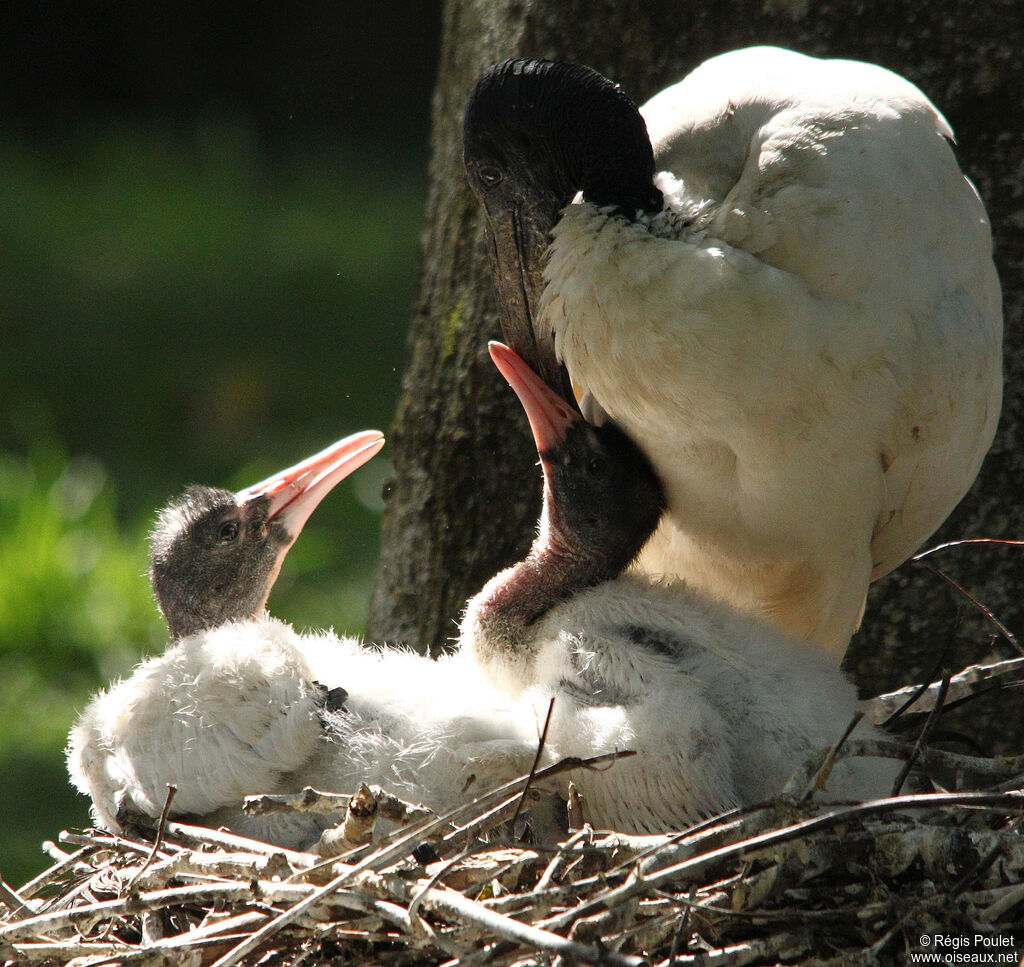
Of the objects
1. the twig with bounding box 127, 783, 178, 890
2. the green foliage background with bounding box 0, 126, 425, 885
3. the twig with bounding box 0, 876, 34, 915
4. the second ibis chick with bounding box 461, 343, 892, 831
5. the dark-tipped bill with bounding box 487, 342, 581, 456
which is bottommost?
the green foliage background with bounding box 0, 126, 425, 885

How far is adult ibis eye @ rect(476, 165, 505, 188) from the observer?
8.27 feet

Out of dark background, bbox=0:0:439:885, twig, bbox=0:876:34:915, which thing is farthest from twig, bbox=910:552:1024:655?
dark background, bbox=0:0:439:885

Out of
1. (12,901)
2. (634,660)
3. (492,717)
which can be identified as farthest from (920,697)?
(12,901)

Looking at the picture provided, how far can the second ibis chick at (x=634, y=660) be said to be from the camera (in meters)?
2.06

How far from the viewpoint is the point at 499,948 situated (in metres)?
1.71

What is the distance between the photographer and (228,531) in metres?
2.65

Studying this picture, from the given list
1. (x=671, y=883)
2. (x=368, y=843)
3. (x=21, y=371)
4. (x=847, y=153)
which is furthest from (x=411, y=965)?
(x=21, y=371)

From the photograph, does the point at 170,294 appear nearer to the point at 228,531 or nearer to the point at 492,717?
the point at 228,531

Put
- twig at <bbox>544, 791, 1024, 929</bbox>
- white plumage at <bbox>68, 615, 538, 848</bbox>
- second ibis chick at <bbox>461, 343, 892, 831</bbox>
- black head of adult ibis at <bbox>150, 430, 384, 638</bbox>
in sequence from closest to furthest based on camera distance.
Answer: twig at <bbox>544, 791, 1024, 929</bbox> < second ibis chick at <bbox>461, 343, 892, 831</bbox> < white plumage at <bbox>68, 615, 538, 848</bbox> < black head of adult ibis at <bbox>150, 430, 384, 638</bbox>

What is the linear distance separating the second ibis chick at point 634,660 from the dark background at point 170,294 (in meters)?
2.28

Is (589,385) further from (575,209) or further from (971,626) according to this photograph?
(971,626)

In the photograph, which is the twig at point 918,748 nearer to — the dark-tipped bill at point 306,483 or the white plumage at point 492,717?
the white plumage at point 492,717

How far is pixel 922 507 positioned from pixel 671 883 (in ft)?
3.66

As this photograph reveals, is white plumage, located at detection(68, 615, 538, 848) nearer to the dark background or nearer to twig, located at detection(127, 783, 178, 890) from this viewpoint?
twig, located at detection(127, 783, 178, 890)
